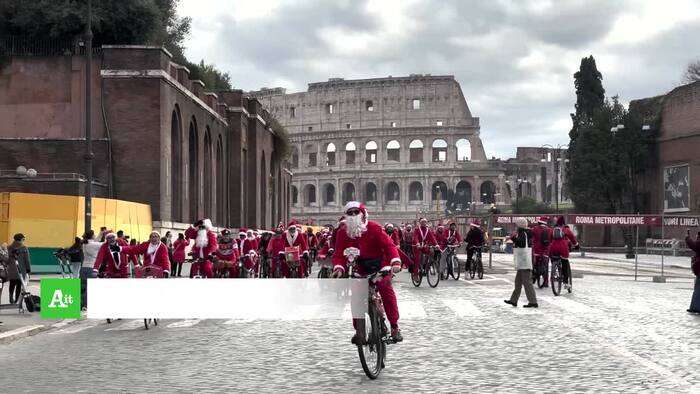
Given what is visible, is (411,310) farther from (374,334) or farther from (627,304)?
(374,334)

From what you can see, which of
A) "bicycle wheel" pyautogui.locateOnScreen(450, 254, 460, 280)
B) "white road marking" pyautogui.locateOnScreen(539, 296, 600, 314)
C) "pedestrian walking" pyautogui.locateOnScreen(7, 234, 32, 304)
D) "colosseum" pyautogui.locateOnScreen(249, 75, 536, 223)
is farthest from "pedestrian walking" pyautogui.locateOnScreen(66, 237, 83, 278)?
"colosseum" pyautogui.locateOnScreen(249, 75, 536, 223)

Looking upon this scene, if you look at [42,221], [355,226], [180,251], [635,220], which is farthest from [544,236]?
[635,220]

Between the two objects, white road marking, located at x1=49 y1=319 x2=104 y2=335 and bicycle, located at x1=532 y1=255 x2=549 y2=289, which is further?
bicycle, located at x1=532 y1=255 x2=549 y2=289

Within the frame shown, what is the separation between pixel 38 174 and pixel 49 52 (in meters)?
9.32

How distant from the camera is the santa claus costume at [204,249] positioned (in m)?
20.2

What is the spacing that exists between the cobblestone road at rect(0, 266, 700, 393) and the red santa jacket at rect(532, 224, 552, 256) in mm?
4439

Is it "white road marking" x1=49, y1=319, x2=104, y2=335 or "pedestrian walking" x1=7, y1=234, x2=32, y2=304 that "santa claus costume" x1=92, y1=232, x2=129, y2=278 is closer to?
"white road marking" x1=49, y1=319, x2=104, y2=335

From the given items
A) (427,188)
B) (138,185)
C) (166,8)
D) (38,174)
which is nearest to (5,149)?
(38,174)

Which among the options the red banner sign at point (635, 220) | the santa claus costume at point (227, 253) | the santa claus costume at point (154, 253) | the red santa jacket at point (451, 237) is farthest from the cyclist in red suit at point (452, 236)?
the santa claus costume at point (154, 253)

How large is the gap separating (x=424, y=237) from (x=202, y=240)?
813cm

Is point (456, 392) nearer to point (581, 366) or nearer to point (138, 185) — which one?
point (581, 366)

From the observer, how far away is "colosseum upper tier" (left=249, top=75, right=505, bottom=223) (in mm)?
139000

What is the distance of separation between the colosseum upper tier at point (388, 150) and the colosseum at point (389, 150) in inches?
5.9

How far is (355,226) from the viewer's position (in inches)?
384
